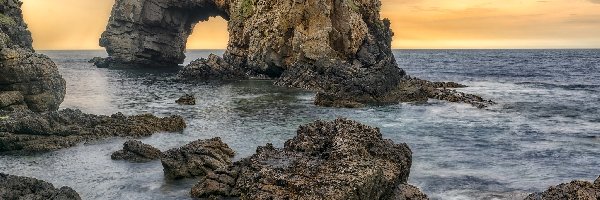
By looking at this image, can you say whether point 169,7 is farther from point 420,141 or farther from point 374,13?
point 420,141

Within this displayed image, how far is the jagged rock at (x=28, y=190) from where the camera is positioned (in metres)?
13.7

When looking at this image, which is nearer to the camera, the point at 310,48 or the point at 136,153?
the point at 136,153

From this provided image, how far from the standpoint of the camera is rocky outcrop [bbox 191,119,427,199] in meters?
12.4

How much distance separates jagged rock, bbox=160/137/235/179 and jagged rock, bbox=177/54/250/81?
168 ft

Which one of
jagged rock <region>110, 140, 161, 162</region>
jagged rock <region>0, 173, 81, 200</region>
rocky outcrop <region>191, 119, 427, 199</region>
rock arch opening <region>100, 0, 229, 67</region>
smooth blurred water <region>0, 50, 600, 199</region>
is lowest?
smooth blurred water <region>0, 50, 600, 199</region>

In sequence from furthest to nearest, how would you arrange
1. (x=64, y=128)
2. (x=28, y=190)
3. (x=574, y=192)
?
(x=64, y=128)
(x=28, y=190)
(x=574, y=192)

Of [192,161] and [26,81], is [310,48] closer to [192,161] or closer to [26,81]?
[26,81]

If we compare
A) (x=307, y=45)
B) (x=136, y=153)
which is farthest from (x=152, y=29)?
(x=136, y=153)

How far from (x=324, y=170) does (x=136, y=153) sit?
41.0 ft

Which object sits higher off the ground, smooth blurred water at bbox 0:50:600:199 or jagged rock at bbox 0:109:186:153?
jagged rock at bbox 0:109:186:153

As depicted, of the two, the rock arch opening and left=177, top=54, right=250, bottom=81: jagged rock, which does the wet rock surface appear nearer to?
left=177, top=54, right=250, bottom=81: jagged rock

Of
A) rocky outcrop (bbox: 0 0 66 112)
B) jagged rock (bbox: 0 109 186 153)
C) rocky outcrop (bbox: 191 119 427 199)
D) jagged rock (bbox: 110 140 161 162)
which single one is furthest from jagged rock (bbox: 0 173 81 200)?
rocky outcrop (bbox: 0 0 66 112)

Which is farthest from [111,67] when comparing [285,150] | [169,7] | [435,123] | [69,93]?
[285,150]

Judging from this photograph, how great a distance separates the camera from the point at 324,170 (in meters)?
13.1
